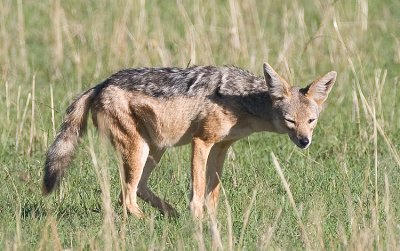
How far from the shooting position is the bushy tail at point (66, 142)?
7.91 metres

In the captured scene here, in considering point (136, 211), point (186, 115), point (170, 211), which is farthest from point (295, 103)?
point (136, 211)

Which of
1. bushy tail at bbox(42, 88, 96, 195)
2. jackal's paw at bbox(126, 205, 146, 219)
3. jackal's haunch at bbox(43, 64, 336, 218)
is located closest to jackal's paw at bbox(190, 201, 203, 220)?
jackal's haunch at bbox(43, 64, 336, 218)

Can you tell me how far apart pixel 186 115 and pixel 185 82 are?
0.88ft

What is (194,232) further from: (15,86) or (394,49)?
(394,49)

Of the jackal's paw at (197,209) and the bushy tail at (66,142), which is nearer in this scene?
the jackal's paw at (197,209)

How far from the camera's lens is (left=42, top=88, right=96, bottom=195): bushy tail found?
25.9 feet

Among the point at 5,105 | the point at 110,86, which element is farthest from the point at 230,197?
the point at 5,105

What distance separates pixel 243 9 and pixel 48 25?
3.28 m

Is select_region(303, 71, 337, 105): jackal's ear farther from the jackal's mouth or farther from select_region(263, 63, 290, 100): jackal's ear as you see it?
the jackal's mouth

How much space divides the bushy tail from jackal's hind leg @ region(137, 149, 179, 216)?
61 cm

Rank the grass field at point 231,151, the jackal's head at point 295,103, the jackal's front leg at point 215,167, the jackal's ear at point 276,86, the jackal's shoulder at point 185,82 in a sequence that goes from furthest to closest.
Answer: the jackal's front leg at point 215,167, the jackal's shoulder at point 185,82, the jackal's ear at point 276,86, the jackal's head at point 295,103, the grass field at point 231,151

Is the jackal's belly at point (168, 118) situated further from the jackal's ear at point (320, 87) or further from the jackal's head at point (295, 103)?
the jackal's ear at point (320, 87)

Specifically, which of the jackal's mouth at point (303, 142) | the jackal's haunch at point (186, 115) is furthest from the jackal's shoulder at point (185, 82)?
the jackal's mouth at point (303, 142)

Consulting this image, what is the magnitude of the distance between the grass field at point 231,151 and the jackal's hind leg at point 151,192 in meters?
0.12
